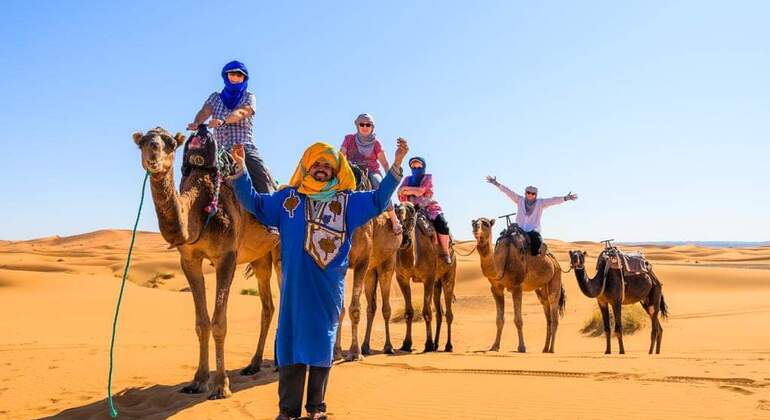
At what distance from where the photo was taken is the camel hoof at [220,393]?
256 inches

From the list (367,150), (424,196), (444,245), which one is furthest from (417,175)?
(367,150)

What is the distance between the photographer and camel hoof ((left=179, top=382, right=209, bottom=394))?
22.5 ft

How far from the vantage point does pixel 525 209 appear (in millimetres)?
12984

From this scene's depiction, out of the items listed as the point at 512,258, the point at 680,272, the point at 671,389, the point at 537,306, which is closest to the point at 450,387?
the point at 671,389

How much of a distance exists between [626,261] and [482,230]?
4.25 meters

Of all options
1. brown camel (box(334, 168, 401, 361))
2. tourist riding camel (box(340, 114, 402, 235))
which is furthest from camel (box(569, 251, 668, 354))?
tourist riding camel (box(340, 114, 402, 235))

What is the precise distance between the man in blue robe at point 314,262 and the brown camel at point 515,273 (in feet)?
23.4

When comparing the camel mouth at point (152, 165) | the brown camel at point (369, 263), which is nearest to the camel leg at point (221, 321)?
the camel mouth at point (152, 165)

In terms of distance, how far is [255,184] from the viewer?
751 cm

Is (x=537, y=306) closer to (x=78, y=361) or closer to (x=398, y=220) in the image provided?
(x=398, y=220)

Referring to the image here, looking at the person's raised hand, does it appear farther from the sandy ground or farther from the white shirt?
the white shirt

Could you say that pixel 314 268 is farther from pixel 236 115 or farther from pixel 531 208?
pixel 531 208

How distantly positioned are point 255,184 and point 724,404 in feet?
18.3

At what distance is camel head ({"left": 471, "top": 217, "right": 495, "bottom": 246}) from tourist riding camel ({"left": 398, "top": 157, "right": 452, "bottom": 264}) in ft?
2.07
